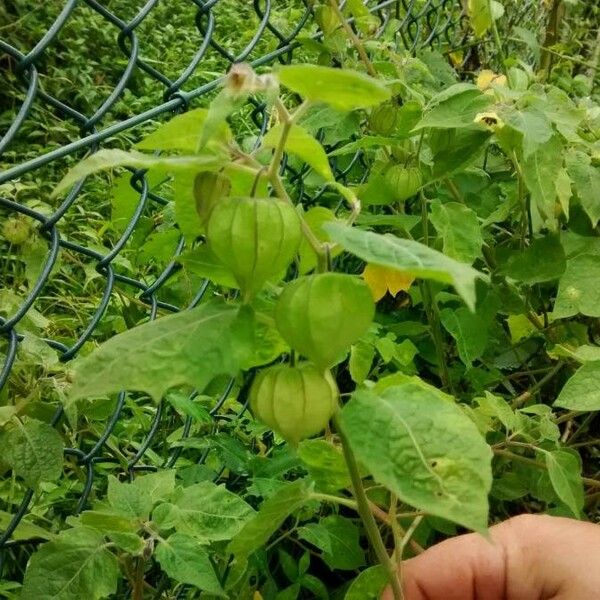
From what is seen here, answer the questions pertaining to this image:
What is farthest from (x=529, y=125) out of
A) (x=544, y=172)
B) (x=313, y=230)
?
(x=313, y=230)

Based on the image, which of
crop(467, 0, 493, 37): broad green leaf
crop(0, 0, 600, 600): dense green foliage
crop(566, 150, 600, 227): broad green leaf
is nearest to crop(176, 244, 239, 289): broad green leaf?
crop(0, 0, 600, 600): dense green foliage

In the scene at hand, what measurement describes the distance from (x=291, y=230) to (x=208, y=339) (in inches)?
2.7

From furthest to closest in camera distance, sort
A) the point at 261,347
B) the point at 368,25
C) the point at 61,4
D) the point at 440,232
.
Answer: the point at 61,4
the point at 368,25
the point at 440,232
the point at 261,347

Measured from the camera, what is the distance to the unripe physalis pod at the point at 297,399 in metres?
0.44

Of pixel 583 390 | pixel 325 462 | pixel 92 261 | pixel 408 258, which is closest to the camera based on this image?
pixel 408 258

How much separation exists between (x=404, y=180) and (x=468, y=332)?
223 mm

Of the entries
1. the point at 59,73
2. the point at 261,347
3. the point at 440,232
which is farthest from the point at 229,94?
the point at 59,73

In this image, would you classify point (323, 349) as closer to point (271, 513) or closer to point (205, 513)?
point (271, 513)

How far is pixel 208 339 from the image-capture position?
409mm

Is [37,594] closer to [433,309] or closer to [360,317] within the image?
[360,317]

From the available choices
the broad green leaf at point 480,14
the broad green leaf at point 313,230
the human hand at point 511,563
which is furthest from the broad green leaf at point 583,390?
the broad green leaf at point 480,14

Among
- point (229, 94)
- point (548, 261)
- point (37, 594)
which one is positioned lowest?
point (37, 594)

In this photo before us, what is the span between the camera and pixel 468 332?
3.48ft

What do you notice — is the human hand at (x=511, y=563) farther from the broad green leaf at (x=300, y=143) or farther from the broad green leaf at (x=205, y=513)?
the broad green leaf at (x=300, y=143)
